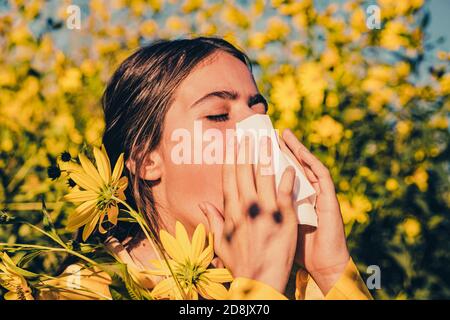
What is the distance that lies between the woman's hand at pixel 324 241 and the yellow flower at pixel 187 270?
206 mm

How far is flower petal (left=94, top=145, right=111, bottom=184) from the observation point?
68 centimetres

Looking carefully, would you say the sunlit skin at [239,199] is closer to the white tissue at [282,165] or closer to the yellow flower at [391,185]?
the white tissue at [282,165]

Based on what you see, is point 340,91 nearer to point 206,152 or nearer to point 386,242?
point 386,242

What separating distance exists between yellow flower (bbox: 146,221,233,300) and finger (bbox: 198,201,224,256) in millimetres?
65

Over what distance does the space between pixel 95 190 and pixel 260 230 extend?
0.22 metres

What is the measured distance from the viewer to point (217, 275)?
68cm

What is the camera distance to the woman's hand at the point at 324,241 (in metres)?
0.83

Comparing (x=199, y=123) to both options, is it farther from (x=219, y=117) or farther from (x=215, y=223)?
(x=215, y=223)

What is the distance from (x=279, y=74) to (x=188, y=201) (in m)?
0.67

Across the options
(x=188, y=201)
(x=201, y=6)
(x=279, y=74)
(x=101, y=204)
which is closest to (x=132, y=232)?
(x=188, y=201)

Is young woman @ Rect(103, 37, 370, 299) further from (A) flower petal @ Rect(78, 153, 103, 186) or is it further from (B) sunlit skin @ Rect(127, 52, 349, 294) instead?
(A) flower petal @ Rect(78, 153, 103, 186)

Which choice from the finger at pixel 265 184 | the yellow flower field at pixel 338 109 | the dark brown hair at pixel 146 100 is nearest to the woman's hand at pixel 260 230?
the finger at pixel 265 184

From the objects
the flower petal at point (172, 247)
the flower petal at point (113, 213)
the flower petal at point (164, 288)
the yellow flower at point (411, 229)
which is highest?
the flower petal at point (113, 213)

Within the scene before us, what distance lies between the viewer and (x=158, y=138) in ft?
3.00
